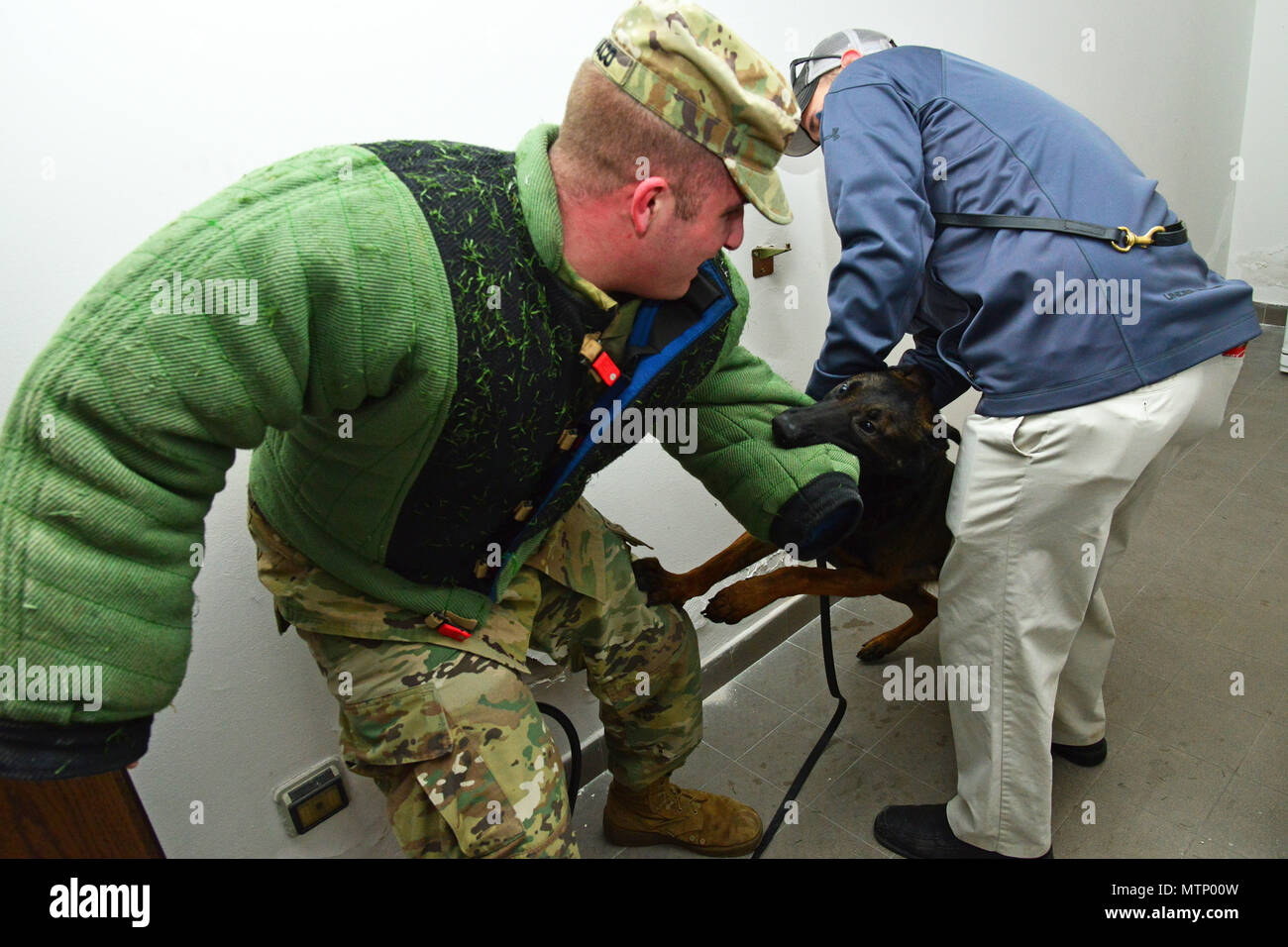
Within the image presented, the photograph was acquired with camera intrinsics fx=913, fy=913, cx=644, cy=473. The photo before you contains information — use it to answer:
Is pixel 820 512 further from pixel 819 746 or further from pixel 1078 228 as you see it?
pixel 819 746

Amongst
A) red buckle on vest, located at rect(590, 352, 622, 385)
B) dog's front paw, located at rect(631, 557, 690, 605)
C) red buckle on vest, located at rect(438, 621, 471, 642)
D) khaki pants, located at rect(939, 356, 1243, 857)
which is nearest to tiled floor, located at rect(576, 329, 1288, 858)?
khaki pants, located at rect(939, 356, 1243, 857)

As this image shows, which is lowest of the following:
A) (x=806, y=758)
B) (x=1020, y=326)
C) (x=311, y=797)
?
(x=806, y=758)

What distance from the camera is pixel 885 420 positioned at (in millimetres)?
2045

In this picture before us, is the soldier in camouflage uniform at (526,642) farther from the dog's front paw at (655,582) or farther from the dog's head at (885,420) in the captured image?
the dog's head at (885,420)

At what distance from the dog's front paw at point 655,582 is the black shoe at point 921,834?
810 mm

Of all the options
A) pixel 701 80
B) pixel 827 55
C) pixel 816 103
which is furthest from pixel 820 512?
pixel 827 55

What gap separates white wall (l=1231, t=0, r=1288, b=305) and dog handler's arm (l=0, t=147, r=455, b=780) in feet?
Answer: 19.4

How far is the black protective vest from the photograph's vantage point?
1280mm

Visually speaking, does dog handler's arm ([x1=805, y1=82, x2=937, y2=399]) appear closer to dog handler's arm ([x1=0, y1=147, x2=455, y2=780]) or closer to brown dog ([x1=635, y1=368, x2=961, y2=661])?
brown dog ([x1=635, y1=368, x2=961, y2=661])

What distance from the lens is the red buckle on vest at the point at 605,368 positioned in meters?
1.42

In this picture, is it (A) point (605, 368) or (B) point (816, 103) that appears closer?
(A) point (605, 368)

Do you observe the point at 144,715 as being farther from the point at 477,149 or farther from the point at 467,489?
the point at 477,149

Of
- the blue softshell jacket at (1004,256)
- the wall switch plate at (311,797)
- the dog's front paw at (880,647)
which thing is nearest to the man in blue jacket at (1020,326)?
the blue softshell jacket at (1004,256)

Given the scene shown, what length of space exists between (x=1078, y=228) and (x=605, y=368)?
105 centimetres
